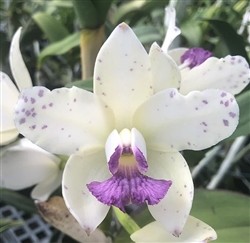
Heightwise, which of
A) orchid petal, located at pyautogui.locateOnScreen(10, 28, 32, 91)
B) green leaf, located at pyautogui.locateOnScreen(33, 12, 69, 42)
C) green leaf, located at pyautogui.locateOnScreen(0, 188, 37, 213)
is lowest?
green leaf, located at pyautogui.locateOnScreen(0, 188, 37, 213)

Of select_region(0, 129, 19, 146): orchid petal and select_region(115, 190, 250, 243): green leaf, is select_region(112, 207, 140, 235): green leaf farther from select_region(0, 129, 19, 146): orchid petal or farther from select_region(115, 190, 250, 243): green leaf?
select_region(0, 129, 19, 146): orchid petal

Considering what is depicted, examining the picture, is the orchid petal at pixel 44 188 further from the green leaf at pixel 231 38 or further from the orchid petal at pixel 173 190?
the green leaf at pixel 231 38

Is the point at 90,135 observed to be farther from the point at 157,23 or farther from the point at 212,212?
the point at 157,23

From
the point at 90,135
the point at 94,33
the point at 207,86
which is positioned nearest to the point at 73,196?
the point at 90,135

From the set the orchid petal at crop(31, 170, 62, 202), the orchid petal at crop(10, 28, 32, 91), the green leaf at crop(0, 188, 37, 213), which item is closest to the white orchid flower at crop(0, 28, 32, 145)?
the orchid petal at crop(10, 28, 32, 91)

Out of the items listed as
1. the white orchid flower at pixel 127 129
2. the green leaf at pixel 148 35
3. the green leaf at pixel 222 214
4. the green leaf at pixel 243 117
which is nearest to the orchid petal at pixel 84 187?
the white orchid flower at pixel 127 129

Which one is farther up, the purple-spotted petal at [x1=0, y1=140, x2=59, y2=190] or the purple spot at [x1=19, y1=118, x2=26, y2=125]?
the purple spot at [x1=19, y1=118, x2=26, y2=125]

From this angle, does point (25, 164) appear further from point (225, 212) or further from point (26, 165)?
point (225, 212)
